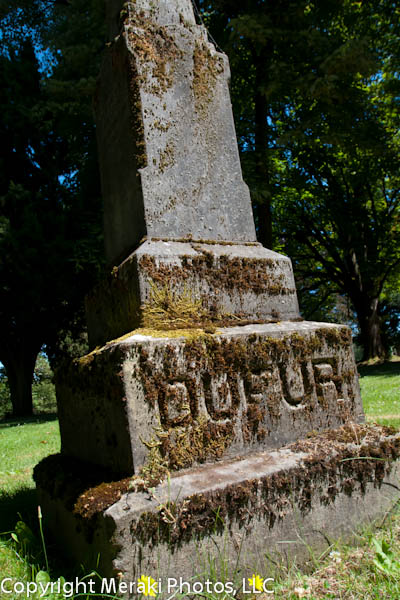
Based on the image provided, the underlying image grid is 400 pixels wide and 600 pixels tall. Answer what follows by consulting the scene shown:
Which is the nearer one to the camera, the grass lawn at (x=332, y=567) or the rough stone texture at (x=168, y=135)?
the grass lawn at (x=332, y=567)

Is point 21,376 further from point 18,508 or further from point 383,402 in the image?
point 18,508

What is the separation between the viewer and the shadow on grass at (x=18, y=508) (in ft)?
8.57

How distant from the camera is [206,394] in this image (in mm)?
2037

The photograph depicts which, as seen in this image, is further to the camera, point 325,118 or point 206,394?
point 325,118

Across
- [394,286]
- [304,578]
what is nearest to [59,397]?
[304,578]

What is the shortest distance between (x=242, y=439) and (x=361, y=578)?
0.71 meters

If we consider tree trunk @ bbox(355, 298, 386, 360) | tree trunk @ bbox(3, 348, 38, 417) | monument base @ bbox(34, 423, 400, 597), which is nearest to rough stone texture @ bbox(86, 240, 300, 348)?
monument base @ bbox(34, 423, 400, 597)

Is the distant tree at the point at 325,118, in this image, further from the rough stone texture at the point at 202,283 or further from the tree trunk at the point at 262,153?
the rough stone texture at the point at 202,283

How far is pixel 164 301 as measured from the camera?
2219 millimetres

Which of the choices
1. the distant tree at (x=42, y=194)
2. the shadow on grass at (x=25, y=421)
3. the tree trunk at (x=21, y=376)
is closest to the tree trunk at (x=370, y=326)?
the distant tree at (x=42, y=194)

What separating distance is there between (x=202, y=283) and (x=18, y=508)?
208 cm

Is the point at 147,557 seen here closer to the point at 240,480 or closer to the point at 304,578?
the point at 240,480

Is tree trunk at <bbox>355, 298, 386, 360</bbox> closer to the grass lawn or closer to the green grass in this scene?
the green grass

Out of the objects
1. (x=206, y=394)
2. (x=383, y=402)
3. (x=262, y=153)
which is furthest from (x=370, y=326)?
(x=206, y=394)
